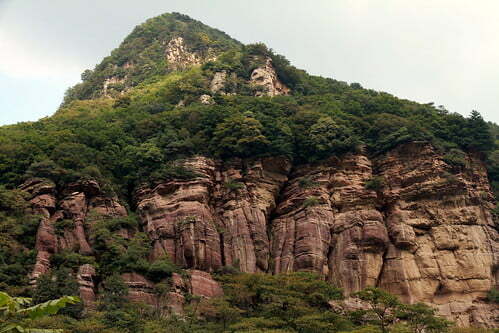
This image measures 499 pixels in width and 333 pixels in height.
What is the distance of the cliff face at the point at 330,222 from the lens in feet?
154

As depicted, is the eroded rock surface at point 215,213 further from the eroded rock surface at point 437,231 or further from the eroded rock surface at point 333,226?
the eroded rock surface at point 437,231

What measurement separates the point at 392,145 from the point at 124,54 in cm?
6233

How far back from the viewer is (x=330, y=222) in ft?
170

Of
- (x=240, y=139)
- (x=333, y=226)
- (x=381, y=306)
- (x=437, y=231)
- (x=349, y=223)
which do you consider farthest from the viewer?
(x=240, y=139)

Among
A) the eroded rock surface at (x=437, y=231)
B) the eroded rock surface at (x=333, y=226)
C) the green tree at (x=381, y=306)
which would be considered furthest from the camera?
the eroded rock surface at (x=333, y=226)

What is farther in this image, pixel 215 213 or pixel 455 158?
pixel 455 158

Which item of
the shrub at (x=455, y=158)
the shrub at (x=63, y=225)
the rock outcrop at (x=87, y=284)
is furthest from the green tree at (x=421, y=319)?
the shrub at (x=63, y=225)

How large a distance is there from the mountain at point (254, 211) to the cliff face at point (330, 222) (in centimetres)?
12

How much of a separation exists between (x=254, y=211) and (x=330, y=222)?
6.28 meters

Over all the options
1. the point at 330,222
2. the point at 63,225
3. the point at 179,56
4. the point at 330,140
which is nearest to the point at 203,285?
the point at 63,225

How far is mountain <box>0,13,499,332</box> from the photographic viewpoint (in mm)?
41625

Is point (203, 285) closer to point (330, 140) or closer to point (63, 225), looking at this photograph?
point (63, 225)

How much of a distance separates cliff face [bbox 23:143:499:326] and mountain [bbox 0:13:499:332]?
12 cm

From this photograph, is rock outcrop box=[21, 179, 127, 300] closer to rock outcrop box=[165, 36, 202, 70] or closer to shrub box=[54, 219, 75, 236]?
shrub box=[54, 219, 75, 236]
